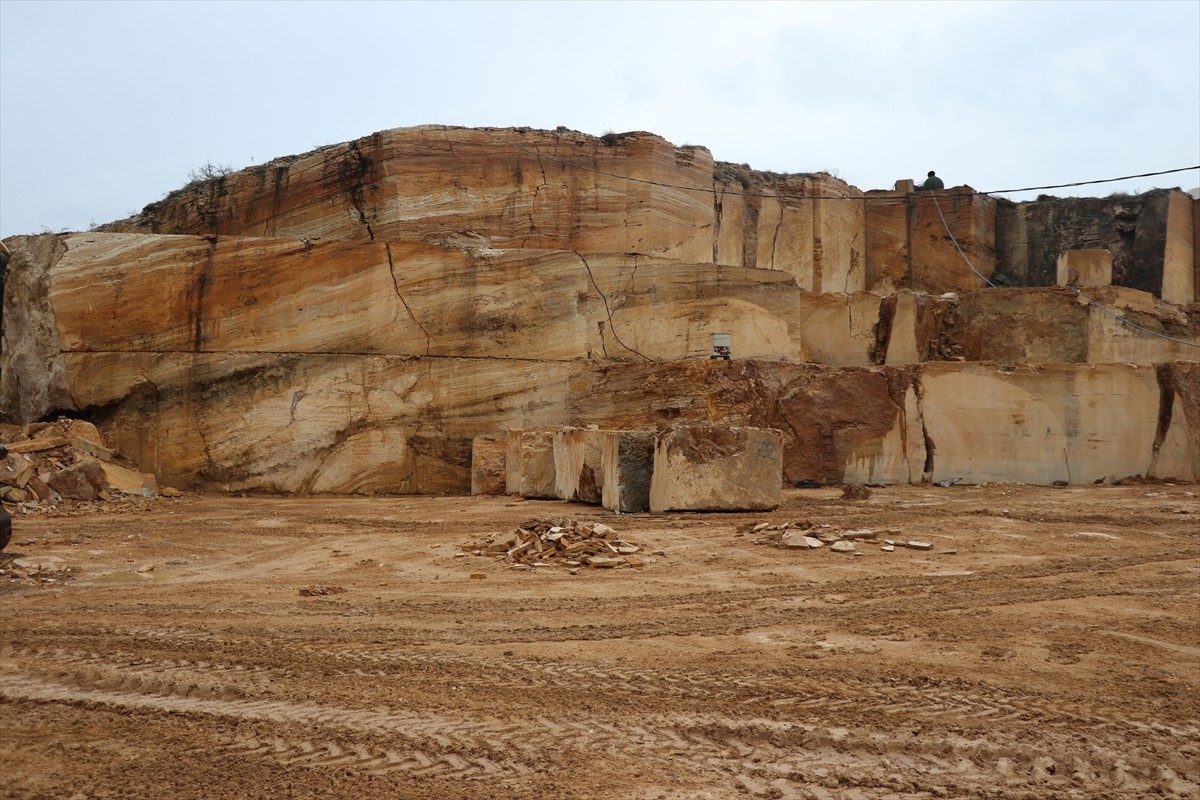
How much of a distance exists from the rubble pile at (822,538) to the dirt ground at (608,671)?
100mm

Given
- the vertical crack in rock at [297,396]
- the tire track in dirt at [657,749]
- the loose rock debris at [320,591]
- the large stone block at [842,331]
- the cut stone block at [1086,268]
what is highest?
the cut stone block at [1086,268]

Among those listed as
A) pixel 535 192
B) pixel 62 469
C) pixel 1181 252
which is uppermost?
pixel 535 192

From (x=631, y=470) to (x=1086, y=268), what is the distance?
10.2m

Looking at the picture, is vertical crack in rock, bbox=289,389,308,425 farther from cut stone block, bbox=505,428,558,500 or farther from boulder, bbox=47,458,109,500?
cut stone block, bbox=505,428,558,500

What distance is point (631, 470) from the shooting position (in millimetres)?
8688

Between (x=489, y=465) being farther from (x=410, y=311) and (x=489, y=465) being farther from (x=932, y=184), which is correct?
(x=932, y=184)

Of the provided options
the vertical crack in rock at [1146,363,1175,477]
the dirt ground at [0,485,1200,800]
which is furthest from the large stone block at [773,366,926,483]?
the dirt ground at [0,485,1200,800]

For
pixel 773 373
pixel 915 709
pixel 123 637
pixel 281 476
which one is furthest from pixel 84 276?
pixel 915 709

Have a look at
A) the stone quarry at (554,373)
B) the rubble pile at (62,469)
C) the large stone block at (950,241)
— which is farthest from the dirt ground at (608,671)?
the large stone block at (950,241)

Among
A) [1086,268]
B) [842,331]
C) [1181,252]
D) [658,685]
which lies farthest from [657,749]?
[1181,252]

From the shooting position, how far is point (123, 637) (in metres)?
4.22

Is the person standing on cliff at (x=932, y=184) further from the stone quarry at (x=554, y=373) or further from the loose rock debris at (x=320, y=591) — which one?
the loose rock debris at (x=320, y=591)

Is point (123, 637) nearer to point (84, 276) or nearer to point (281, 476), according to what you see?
point (281, 476)

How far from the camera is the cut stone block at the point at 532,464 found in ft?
33.7
